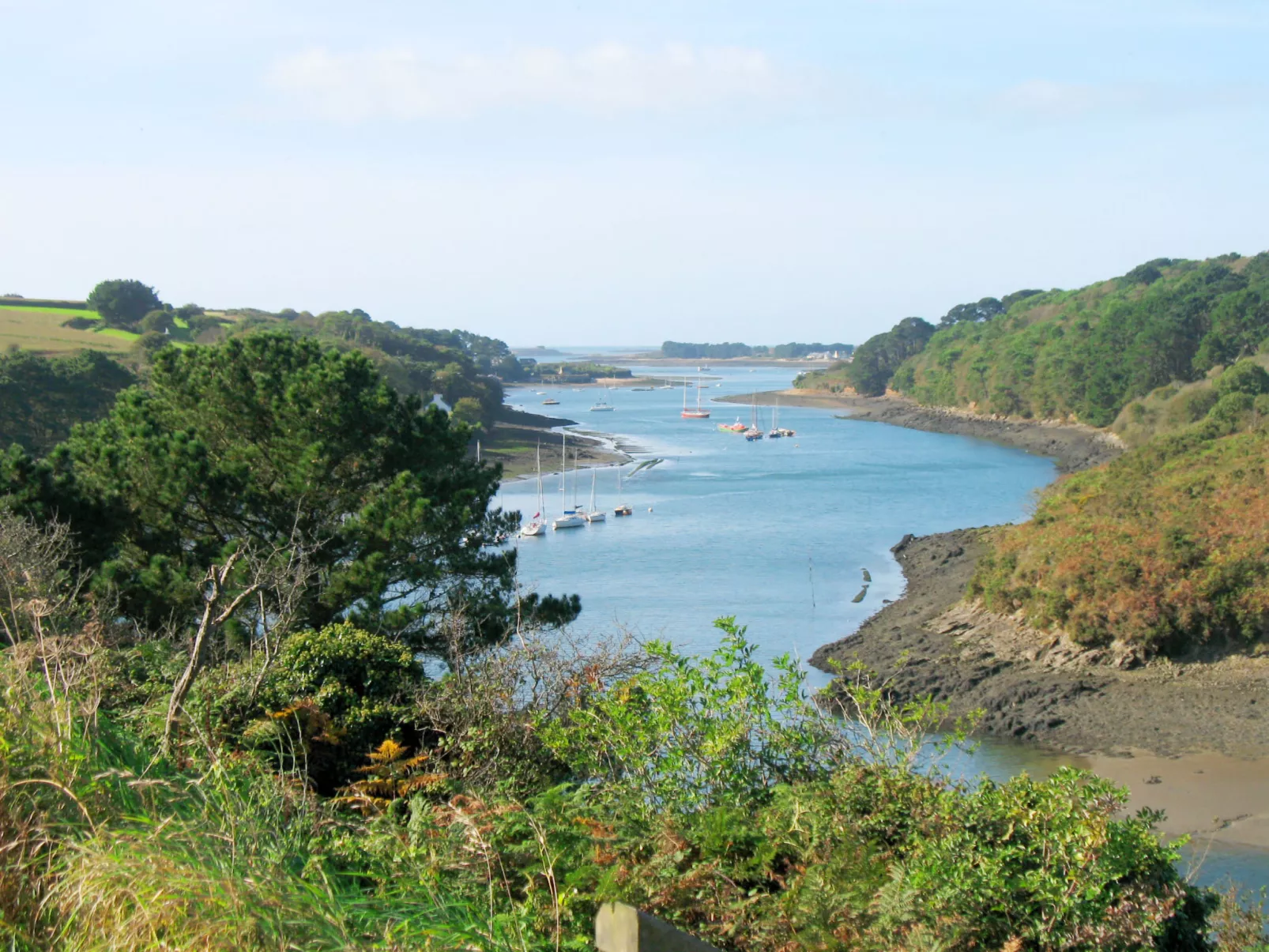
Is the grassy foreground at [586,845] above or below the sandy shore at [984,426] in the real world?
above

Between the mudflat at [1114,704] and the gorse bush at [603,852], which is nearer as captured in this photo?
the gorse bush at [603,852]

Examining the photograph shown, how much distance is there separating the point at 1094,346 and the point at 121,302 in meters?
60.3

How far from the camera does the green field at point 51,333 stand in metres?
51.6

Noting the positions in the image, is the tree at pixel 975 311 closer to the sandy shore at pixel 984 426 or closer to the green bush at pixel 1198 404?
the sandy shore at pixel 984 426

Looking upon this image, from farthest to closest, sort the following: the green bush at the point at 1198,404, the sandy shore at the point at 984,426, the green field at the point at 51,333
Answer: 1. the sandy shore at the point at 984,426
2. the green bush at the point at 1198,404
3. the green field at the point at 51,333

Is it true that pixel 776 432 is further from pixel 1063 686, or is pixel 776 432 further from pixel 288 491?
pixel 288 491

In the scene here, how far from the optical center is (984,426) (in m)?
77.4

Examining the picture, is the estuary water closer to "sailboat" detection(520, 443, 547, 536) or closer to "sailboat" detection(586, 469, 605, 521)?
"sailboat" detection(520, 443, 547, 536)

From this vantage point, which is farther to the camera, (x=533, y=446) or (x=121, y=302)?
(x=121, y=302)

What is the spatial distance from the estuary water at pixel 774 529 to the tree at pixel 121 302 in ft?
94.8

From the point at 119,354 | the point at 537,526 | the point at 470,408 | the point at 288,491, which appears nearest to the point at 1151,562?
the point at 288,491

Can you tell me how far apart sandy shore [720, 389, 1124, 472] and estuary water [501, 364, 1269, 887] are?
1517 millimetres

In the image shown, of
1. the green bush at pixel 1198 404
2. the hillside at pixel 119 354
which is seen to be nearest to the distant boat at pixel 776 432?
the hillside at pixel 119 354

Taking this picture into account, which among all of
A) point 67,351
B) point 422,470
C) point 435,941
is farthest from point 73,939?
point 67,351
